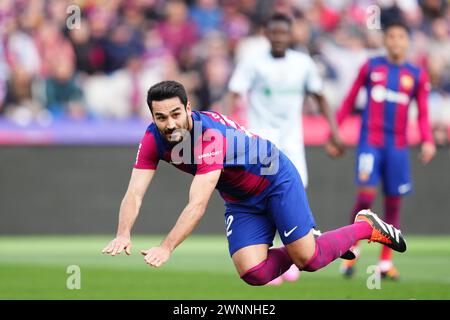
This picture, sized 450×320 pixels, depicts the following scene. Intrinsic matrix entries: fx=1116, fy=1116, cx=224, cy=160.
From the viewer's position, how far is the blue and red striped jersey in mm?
11906

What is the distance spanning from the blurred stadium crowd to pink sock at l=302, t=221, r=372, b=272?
7588 millimetres

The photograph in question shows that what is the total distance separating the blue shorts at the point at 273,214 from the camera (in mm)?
8586

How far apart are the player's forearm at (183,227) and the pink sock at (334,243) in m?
1.59

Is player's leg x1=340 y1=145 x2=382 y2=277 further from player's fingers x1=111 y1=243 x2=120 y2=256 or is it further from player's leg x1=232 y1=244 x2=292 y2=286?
player's fingers x1=111 y1=243 x2=120 y2=256

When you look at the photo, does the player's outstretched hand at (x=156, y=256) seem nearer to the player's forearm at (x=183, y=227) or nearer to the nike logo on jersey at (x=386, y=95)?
the player's forearm at (x=183, y=227)

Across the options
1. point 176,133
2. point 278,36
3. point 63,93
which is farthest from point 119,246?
point 63,93

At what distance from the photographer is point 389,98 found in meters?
12.0

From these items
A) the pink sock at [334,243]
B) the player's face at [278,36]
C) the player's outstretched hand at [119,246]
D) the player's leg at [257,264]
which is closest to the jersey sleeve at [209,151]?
the player's outstretched hand at [119,246]

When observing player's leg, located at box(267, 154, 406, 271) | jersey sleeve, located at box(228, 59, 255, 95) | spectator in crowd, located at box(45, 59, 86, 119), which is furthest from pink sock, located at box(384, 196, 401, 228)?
spectator in crowd, located at box(45, 59, 86, 119)

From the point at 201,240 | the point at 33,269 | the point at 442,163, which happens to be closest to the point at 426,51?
the point at 442,163

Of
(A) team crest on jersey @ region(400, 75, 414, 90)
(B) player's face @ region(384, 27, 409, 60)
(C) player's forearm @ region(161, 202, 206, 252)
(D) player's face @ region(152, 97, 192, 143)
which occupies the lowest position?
(C) player's forearm @ region(161, 202, 206, 252)

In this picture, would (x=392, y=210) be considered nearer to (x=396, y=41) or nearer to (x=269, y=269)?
(x=396, y=41)

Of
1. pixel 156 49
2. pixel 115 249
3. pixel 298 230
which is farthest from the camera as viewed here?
pixel 156 49

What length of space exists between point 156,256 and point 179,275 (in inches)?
189
